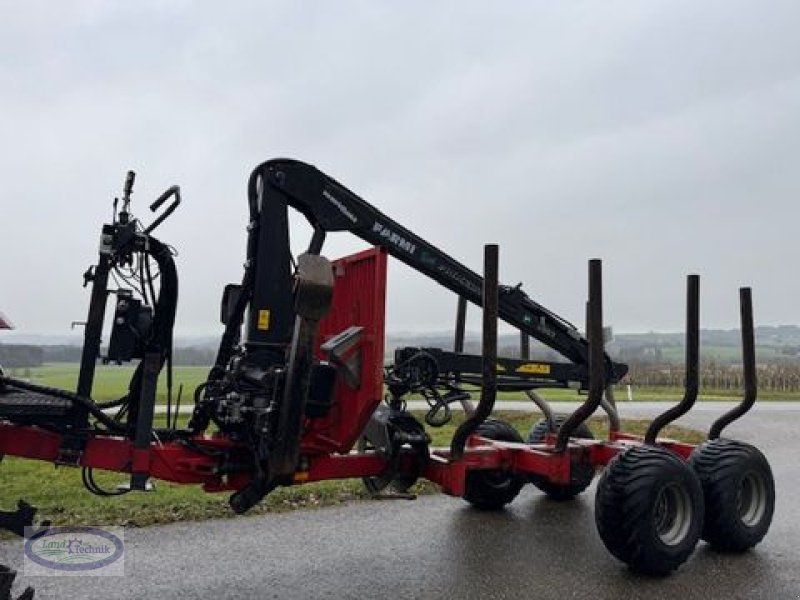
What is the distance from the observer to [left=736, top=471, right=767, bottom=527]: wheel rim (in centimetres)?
653

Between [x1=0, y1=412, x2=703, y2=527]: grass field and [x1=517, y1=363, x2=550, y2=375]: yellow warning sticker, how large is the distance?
220 cm

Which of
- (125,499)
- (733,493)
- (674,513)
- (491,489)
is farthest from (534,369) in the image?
(125,499)

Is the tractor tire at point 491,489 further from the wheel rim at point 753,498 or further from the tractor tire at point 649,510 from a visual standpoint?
the wheel rim at point 753,498

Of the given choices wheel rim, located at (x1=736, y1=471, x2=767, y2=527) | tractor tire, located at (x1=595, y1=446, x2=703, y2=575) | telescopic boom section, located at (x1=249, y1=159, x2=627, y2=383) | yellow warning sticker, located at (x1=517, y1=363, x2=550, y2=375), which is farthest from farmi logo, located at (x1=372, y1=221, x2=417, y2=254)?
wheel rim, located at (x1=736, y1=471, x2=767, y2=527)

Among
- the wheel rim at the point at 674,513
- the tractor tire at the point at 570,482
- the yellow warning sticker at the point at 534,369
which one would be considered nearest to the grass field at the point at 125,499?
the tractor tire at the point at 570,482

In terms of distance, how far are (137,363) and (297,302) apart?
1485 millimetres

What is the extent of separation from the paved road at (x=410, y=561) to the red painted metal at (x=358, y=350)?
0.95 m

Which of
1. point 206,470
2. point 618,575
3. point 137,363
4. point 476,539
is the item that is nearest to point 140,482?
point 206,470

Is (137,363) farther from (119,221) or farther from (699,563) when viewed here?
(699,563)

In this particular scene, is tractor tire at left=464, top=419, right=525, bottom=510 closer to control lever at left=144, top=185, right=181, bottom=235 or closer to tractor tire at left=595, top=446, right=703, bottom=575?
tractor tire at left=595, top=446, right=703, bottom=575

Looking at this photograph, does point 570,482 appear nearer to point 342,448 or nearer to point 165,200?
point 342,448

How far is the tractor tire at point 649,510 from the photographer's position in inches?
217

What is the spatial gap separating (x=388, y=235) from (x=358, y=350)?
122 centimetres

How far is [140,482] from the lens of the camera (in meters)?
4.85
